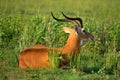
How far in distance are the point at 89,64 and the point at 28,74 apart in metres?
1.76

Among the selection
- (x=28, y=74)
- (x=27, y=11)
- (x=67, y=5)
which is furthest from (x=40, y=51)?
(x=67, y=5)

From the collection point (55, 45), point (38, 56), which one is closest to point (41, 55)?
point (38, 56)

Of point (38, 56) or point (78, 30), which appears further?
point (78, 30)

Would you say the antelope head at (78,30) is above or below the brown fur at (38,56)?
above

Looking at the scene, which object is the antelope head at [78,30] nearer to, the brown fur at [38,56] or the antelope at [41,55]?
the antelope at [41,55]

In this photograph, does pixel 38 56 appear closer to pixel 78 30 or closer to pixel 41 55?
pixel 41 55

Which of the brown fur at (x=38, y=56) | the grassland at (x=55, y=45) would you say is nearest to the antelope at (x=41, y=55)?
the brown fur at (x=38, y=56)

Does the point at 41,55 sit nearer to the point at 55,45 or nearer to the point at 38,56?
the point at 38,56

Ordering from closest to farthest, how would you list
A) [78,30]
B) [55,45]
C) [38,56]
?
[38,56]
[78,30]
[55,45]

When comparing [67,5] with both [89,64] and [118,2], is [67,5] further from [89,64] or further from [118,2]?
[89,64]

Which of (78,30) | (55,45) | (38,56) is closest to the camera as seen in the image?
(38,56)

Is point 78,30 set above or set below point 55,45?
above

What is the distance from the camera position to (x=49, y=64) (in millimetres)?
8906

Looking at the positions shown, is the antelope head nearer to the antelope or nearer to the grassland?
the antelope
